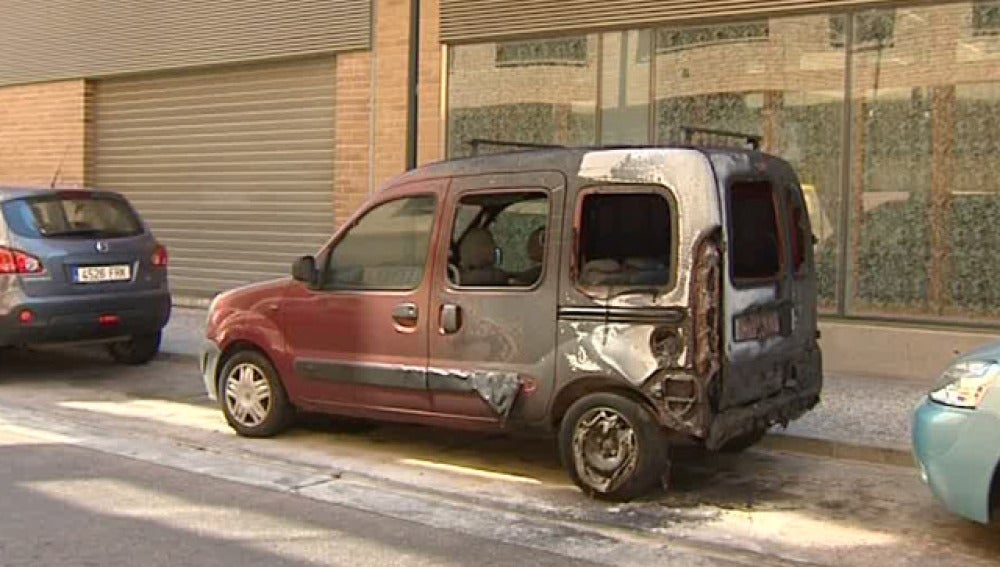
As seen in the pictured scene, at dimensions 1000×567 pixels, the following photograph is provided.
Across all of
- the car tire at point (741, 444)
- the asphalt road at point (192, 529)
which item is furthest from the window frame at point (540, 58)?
the asphalt road at point (192, 529)

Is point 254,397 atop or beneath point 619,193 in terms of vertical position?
beneath

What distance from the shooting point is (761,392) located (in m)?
6.29

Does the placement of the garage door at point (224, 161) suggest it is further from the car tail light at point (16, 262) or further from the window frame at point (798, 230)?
the window frame at point (798, 230)

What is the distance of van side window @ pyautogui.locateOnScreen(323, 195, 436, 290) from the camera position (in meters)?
6.95

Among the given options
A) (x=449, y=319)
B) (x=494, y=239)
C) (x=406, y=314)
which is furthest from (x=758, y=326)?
(x=406, y=314)

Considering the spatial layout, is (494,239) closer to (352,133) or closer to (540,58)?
(540,58)

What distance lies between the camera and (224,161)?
15820mm

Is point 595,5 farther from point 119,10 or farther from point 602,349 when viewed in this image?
point 119,10

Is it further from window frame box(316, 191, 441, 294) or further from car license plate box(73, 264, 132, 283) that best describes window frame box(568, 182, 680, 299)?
car license plate box(73, 264, 132, 283)

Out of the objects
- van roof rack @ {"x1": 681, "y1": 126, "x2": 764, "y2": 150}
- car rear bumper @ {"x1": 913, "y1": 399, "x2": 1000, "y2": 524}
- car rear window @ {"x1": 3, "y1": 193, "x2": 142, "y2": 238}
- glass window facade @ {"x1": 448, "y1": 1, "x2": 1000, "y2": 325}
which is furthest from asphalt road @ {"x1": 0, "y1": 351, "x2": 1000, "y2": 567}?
glass window facade @ {"x1": 448, "y1": 1, "x2": 1000, "y2": 325}

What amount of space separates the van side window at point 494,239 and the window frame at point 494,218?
14 mm

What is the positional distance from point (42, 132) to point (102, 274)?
955cm

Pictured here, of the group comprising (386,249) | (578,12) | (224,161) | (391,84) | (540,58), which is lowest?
(386,249)

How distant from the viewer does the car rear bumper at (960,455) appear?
5.02m
